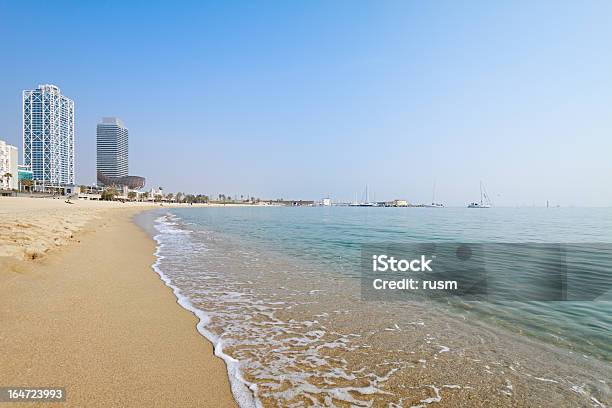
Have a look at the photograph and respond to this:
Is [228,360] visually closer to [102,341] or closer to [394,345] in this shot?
[102,341]

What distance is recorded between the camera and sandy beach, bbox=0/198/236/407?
3.40 metres

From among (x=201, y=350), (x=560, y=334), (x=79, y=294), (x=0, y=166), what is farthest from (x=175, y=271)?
(x=0, y=166)

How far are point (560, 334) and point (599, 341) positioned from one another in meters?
0.55

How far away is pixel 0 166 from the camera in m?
136

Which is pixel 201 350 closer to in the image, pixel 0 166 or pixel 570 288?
pixel 570 288

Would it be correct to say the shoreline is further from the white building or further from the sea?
the white building

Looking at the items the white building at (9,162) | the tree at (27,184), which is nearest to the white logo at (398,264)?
the tree at (27,184)

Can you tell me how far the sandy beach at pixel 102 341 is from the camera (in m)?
3.40

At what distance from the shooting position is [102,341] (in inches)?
177

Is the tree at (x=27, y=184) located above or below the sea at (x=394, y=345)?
above

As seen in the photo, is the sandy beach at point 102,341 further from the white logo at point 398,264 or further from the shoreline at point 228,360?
the white logo at point 398,264

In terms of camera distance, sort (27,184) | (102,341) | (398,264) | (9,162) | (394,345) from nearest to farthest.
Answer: (102,341) < (394,345) < (398,264) < (27,184) < (9,162)

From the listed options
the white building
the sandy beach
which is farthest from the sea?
the white building

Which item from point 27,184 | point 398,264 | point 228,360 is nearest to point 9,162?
point 27,184
